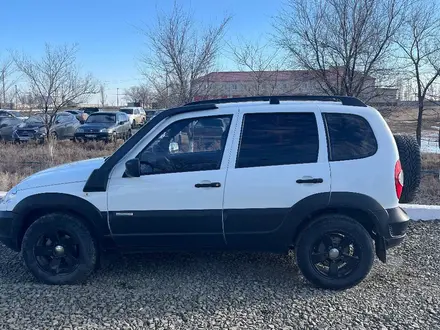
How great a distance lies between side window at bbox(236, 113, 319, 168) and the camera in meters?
3.54

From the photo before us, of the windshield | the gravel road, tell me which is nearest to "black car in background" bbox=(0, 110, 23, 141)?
the windshield

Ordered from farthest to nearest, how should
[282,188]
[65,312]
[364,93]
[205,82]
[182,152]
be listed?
[205,82], [364,93], [182,152], [282,188], [65,312]

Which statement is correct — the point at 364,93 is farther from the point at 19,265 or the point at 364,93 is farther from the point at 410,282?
the point at 19,265

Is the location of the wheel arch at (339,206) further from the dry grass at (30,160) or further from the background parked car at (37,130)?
the background parked car at (37,130)

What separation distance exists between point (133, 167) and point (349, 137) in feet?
6.68

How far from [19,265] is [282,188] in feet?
9.84

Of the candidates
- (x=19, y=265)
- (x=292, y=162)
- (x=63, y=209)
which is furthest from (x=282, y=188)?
(x=19, y=265)

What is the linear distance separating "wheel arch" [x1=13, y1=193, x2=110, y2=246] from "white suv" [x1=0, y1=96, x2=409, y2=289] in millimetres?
10

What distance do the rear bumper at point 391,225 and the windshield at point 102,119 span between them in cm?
1720

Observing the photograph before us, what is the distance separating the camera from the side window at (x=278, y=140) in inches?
139

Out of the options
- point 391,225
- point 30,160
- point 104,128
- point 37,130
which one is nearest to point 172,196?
point 391,225

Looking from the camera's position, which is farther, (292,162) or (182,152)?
(182,152)

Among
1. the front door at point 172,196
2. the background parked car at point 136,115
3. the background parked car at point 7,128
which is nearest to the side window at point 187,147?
the front door at point 172,196

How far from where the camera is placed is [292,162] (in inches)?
138
